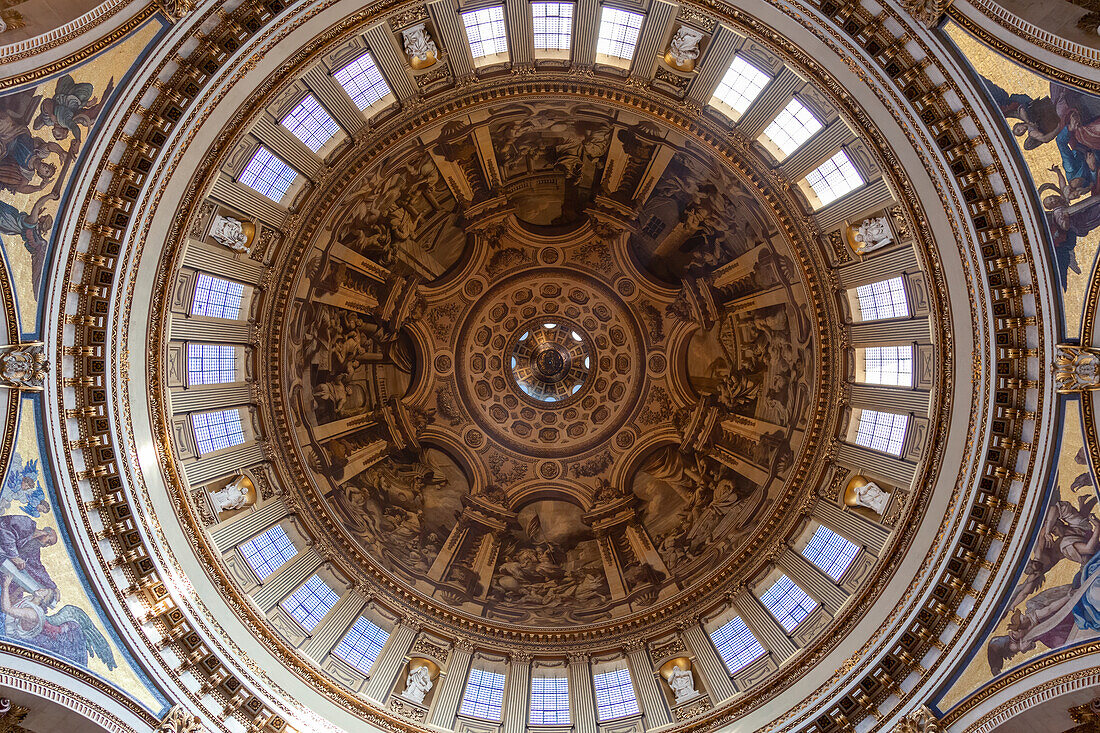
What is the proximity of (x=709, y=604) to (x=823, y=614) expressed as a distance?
4598 millimetres

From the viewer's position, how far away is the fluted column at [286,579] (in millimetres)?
22688

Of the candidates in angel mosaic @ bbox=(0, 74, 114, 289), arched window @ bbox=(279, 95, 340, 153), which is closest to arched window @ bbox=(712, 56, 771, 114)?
arched window @ bbox=(279, 95, 340, 153)

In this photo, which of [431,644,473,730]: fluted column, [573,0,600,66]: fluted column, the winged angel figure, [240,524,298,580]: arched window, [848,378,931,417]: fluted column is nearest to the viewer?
the winged angel figure

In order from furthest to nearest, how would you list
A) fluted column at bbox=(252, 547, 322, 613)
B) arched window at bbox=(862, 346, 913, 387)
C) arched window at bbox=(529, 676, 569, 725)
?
arched window at bbox=(529, 676, 569, 725) → fluted column at bbox=(252, 547, 322, 613) → arched window at bbox=(862, 346, 913, 387)

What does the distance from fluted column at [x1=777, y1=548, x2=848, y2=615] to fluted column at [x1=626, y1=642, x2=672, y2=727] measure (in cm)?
609

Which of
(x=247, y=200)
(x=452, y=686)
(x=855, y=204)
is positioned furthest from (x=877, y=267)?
(x=247, y=200)

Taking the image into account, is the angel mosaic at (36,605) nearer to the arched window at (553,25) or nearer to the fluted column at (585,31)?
the arched window at (553,25)

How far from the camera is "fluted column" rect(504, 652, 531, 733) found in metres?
23.3

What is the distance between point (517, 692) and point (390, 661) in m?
4.68

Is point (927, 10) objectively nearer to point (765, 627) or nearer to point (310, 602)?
point (765, 627)

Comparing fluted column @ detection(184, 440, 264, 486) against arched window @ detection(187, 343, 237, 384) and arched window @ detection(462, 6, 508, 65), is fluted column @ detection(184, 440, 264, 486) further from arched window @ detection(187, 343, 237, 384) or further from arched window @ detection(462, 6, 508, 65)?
arched window @ detection(462, 6, 508, 65)

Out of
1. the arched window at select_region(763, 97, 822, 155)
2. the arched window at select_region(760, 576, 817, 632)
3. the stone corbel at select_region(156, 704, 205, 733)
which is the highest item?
the arched window at select_region(763, 97, 822, 155)

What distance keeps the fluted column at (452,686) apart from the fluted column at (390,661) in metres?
1.66

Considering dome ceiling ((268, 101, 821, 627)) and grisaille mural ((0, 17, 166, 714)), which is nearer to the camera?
grisaille mural ((0, 17, 166, 714))
